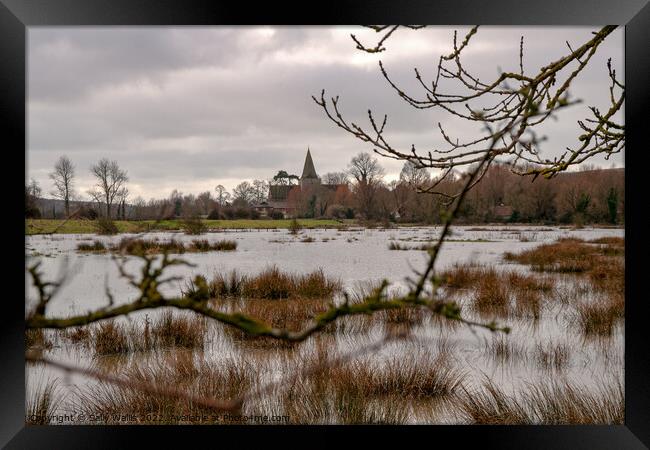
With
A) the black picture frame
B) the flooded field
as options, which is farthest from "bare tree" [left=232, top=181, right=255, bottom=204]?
the black picture frame

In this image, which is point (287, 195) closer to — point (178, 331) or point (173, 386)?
point (178, 331)

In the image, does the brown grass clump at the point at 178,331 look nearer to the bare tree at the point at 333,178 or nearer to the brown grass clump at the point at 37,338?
the brown grass clump at the point at 37,338

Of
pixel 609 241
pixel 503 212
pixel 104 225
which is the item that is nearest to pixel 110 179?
pixel 104 225

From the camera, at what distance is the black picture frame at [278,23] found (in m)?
1.73

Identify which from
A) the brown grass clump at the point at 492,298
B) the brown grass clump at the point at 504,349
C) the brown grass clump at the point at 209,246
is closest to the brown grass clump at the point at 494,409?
the brown grass clump at the point at 504,349

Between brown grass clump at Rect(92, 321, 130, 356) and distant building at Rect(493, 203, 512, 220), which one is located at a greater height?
distant building at Rect(493, 203, 512, 220)

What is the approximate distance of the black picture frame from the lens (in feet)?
5.66

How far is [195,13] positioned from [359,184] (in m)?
6.61

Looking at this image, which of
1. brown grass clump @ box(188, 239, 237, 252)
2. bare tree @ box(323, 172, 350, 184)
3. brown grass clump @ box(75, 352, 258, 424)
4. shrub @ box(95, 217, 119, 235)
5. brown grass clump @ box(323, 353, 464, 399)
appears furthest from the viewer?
brown grass clump @ box(188, 239, 237, 252)

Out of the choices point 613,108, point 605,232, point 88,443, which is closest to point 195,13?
point 88,443

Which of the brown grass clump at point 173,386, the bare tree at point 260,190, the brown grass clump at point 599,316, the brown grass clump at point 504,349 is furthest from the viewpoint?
the bare tree at point 260,190

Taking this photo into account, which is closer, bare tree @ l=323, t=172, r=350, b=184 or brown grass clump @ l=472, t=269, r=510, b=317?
brown grass clump @ l=472, t=269, r=510, b=317

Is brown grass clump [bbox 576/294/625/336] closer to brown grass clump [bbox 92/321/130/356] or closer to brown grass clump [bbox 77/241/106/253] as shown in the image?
brown grass clump [bbox 92/321/130/356]

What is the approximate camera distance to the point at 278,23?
1.78 m
